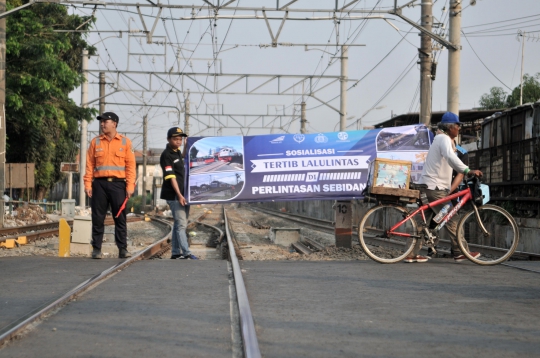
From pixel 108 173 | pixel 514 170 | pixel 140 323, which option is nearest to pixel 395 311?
pixel 140 323

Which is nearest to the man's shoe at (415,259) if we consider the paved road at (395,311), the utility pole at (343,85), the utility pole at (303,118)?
the paved road at (395,311)

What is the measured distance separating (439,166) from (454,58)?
899 cm

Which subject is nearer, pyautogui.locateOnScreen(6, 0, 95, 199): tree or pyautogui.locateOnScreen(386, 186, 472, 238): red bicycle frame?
pyautogui.locateOnScreen(386, 186, 472, 238): red bicycle frame

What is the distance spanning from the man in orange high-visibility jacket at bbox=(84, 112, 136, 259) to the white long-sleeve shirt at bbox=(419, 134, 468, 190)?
4030 millimetres

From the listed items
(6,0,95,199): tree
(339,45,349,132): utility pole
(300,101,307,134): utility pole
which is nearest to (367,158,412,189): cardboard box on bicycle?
(6,0,95,199): tree

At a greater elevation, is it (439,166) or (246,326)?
(439,166)

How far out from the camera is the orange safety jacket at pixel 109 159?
35.1 ft

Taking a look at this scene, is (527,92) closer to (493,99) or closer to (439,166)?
(493,99)

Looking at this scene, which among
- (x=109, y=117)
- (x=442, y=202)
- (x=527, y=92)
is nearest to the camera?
(x=442, y=202)

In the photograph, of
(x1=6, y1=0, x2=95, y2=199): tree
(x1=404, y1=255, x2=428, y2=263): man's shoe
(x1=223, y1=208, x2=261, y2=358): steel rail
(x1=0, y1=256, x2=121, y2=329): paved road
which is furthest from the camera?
(x1=6, y1=0, x2=95, y2=199): tree

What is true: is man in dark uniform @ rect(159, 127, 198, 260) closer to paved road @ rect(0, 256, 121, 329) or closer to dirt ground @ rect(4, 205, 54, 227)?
paved road @ rect(0, 256, 121, 329)

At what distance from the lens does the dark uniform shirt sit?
11.4 meters

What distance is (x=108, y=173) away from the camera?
10.7 metres

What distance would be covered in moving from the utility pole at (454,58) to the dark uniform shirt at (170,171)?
27.6ft
